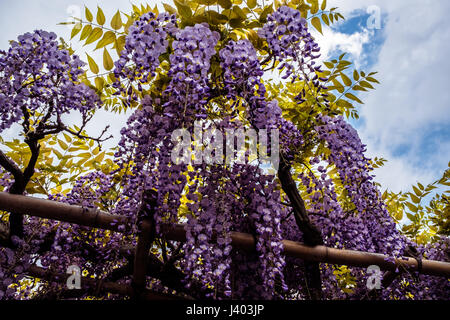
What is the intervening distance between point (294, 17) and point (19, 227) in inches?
97.0

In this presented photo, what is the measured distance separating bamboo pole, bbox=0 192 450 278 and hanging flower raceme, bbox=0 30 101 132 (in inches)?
20.0

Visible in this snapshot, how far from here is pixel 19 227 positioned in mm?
2277

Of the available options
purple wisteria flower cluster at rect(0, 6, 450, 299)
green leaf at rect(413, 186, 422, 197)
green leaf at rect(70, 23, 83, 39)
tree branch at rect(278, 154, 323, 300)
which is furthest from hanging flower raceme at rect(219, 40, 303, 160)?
green leaf at rect(413, 186, 422, 197)

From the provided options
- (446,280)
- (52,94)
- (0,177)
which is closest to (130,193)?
(52,94)

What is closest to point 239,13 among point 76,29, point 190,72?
point 190,72

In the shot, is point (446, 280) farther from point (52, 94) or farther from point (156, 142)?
point (52, 94)

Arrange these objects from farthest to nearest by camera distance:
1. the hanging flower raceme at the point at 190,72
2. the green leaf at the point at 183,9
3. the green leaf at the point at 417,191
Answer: the green leaf at the point at 417,191, the green leaf at the point at 183,9, the hanging flower raceme at the point at 190,72

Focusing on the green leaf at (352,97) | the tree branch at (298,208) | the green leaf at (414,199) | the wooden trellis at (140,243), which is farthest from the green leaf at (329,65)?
the green leaf at (414,199)

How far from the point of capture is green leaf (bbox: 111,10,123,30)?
1829mm

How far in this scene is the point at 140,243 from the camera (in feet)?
5.79

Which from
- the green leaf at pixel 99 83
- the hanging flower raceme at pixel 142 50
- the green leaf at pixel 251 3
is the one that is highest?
the green leaf at pixel 251 3

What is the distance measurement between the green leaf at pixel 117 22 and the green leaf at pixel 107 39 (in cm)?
4

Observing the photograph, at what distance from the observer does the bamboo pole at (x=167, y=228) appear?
1.76 metres

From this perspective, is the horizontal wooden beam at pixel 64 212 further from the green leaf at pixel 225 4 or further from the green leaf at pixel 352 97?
the green leaf at pixel 352 97
